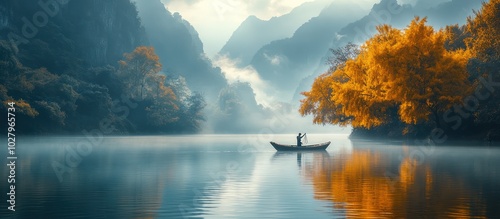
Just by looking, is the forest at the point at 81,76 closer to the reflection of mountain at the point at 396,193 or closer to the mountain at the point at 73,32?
the mountain at the point at 73,32

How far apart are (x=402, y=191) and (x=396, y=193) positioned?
31.9 inches

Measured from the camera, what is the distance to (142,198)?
23234mm

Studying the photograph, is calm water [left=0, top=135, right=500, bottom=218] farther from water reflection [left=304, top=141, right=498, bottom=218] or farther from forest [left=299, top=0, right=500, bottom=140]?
forest [left=299, top=0, right=500, bottom=140]

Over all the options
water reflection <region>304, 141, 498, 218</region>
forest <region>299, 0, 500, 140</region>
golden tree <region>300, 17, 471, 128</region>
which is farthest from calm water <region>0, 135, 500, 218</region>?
forest <region>299, 0, 500, 140</region>

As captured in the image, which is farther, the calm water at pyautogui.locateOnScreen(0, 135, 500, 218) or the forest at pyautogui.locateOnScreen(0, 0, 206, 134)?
the forest at pyautogui.locateOnScreen(0, 0, 206, 134)

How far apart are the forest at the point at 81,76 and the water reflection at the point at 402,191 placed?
2763 inches

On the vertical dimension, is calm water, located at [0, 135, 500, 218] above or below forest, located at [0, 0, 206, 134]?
below

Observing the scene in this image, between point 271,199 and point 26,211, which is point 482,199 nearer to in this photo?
point 271,199

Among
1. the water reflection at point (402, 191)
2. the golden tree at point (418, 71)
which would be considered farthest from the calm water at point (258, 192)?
the golden tree at point (418, 71)

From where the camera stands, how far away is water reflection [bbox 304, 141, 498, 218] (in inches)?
768

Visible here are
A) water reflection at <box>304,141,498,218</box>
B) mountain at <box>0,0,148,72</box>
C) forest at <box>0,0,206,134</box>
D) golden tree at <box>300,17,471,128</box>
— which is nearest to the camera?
water reflection at <box>304,141,498,218</box>

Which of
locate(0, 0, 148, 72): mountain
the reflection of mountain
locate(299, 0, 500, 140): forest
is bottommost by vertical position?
the reflection of mountain

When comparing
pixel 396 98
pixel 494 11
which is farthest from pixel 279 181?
pixel 494 11

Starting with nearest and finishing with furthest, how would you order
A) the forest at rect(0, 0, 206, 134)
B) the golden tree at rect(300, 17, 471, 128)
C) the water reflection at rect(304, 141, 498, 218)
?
1. the water reflection at rect(304, 141, 498, 218)
2. the golden tree at rect(300, 17, 471, 128)
3. the forest at rect(0, 0, 206, 134)
